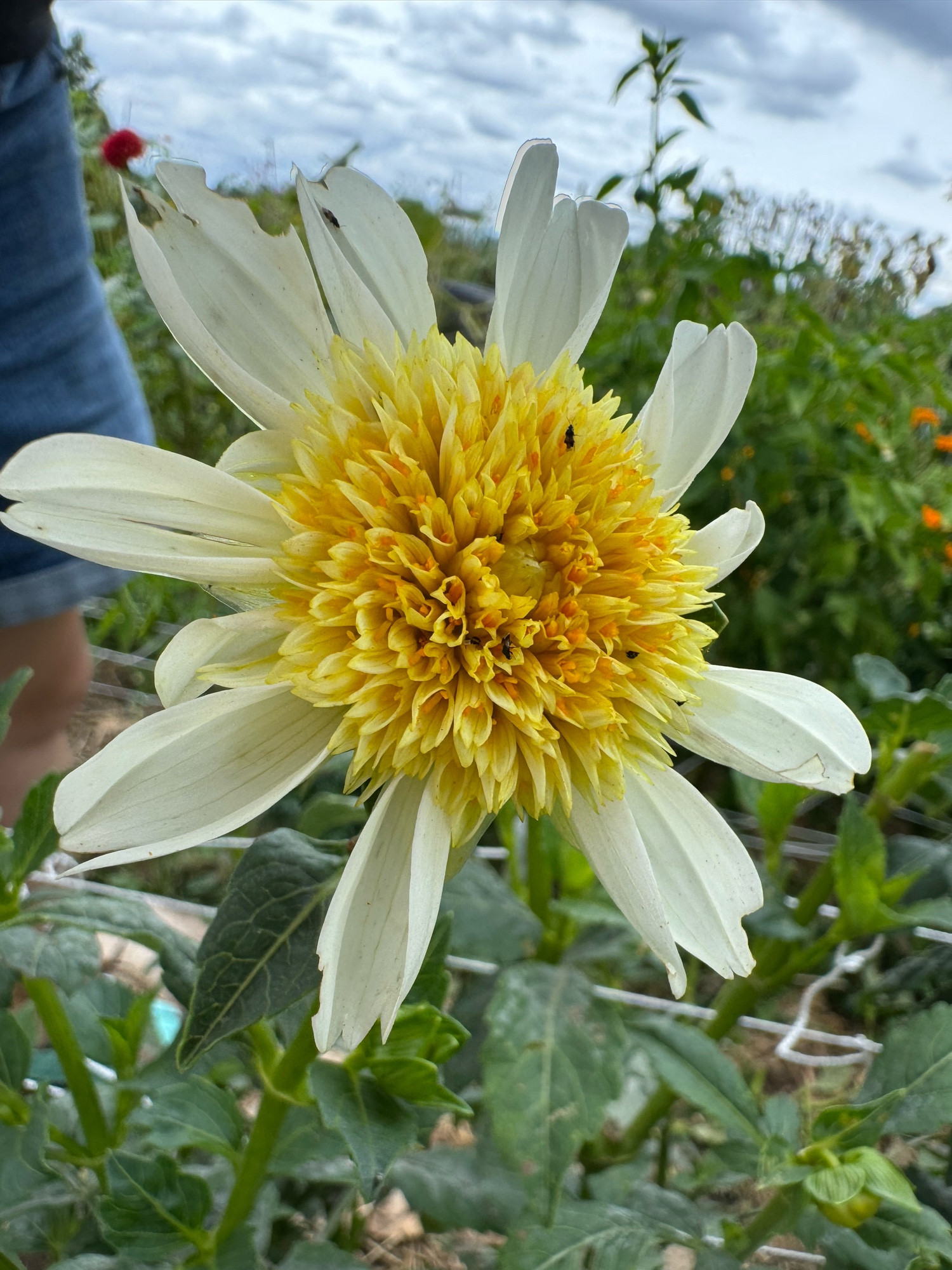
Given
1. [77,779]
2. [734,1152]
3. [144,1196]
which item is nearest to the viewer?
[77,779]

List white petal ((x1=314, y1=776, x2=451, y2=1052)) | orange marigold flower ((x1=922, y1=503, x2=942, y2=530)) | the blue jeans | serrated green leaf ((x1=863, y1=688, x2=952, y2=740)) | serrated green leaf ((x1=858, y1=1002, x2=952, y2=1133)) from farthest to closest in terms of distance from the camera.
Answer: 1. orange marigold flower ((x1=922, y1=503, x2=942, y2=530))
2. the blue jeans
3. serrated green leaf ((x1=863, y1=688, x2=952, y2=740))
4. serrated green leaf ((x1=858, y1=1002, x2=952, y2=1133))
5. white petal ((x1=314, y1=776, x2=451, y2=1052))

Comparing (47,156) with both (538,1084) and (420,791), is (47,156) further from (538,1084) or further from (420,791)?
(538,1084)

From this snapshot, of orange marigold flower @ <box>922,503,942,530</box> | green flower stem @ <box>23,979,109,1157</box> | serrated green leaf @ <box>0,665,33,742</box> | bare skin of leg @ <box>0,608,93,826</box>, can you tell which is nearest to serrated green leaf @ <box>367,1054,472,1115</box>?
green flower stem @ <box>23,979,109,1157</box>

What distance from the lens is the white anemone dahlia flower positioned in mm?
466

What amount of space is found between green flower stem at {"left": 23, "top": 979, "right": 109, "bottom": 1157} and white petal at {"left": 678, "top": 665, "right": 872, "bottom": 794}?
1.49 feet

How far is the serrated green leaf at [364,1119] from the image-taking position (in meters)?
0.52

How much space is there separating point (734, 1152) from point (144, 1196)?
48 cm

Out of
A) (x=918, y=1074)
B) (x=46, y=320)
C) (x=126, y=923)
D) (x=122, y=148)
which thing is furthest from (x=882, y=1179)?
(x=122, y=148)

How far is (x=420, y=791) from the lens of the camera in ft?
1.65

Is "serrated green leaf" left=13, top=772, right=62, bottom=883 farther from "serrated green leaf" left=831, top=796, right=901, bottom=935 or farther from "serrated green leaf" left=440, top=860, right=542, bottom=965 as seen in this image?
"serrated green leaf" left=831, top=796, right=901, bottom=935

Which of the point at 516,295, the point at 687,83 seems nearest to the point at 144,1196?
the point at 516,295

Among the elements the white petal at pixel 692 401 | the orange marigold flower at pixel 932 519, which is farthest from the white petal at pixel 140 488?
the orange marigold flower at pixel 932 519

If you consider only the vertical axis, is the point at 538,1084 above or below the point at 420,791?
below

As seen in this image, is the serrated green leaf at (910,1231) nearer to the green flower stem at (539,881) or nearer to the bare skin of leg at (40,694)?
the green flower stem at (539,881)
